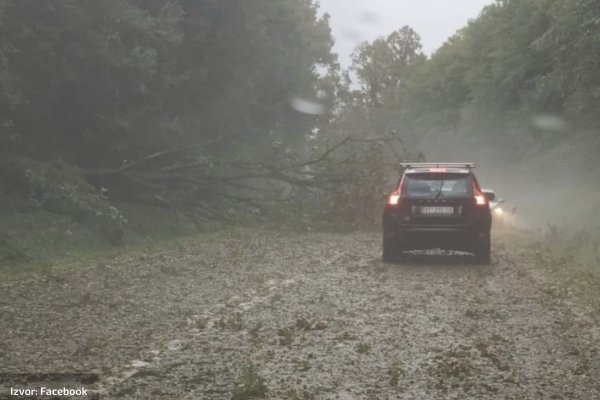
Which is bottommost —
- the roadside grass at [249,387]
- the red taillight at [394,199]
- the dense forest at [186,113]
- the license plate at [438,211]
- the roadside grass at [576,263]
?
the roadside grass at [249,387]

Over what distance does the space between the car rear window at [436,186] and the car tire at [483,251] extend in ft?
2.96

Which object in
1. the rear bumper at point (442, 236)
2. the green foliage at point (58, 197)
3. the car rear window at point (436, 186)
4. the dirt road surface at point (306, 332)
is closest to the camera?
the dirt road surface at point (306, 332)

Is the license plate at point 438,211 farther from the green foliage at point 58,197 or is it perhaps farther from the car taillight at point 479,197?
the green foliage at point 58,197

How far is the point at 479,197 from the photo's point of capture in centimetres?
1666

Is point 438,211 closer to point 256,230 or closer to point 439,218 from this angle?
point 439,218

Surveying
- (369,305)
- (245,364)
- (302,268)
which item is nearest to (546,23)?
(302,268)

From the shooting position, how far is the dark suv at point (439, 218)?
16344 mm

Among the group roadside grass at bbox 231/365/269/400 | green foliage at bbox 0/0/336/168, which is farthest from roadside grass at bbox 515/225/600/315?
green foliage at bbox 0/0/336/168

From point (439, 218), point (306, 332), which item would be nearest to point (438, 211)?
point (439, 218)

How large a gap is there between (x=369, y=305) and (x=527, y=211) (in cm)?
3115

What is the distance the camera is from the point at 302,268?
16281 mm

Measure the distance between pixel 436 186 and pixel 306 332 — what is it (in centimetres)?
785

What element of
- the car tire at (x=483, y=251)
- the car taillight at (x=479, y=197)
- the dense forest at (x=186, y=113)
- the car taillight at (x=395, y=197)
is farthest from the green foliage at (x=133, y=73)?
the car tire at (x=483, y=251)

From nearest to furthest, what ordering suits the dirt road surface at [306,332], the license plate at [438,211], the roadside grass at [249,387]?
1. the roadside grass at [249,387]
2. the dirt road surface at [306,332]
3. the license plate at [438,211]
